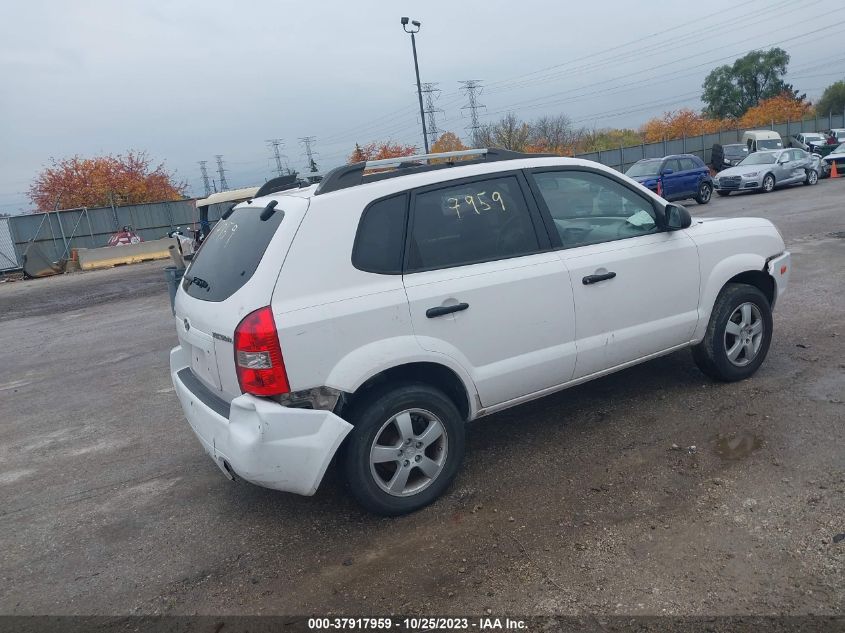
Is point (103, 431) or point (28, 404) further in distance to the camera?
point (28, 404)

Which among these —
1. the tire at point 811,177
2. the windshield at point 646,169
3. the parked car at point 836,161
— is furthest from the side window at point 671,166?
the parked car at point 836,161

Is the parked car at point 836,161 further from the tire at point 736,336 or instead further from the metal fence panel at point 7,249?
the metal fence panel at point 7,249

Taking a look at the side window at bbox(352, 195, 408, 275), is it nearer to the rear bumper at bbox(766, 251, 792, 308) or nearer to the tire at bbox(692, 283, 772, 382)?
the tire at bbox(692, 283, 772, 382)

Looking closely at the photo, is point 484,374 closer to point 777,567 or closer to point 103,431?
point 777,567

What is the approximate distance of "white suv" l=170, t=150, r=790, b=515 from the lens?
10.9ft

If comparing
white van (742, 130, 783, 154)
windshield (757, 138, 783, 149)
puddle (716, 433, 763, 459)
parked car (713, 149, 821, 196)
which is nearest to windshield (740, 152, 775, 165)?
parked car (713, 149, 821, 196)

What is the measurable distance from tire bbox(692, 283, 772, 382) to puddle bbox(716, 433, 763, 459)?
33.0 inches

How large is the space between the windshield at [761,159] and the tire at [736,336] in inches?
789

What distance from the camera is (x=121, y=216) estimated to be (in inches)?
1057

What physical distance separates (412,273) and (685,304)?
2.14 meters

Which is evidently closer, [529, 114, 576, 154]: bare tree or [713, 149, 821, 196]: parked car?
[713, 149, 821, 196]: parked car

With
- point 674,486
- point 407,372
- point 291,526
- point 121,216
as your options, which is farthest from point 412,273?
point 121,216

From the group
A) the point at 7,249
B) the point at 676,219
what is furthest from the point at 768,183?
the point at 7,249

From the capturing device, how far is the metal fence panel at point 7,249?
75.1 feet
